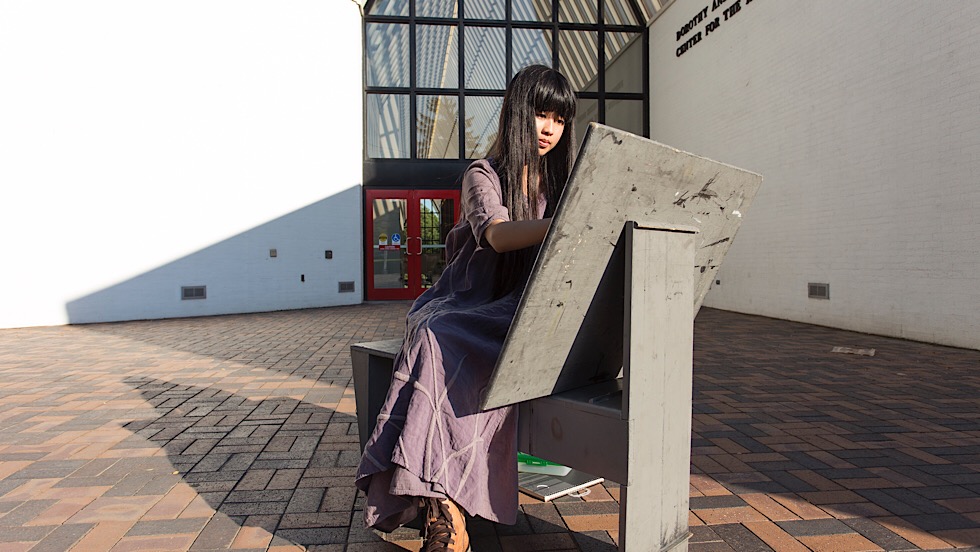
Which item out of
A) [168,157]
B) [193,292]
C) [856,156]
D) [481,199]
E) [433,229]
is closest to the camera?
[481,199]

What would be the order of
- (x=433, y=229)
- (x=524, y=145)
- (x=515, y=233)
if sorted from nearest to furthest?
(x=515, y=233)
(x=524, y=145)
(x=433, y=229)

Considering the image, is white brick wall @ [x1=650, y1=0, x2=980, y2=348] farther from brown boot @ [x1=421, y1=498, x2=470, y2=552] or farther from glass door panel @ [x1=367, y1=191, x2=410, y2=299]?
brown boot @ [x1=421, y1=498, x2=470, y2=552]

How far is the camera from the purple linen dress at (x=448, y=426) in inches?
61.4

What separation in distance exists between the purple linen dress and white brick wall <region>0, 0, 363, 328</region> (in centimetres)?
838

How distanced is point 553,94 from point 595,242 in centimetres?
65

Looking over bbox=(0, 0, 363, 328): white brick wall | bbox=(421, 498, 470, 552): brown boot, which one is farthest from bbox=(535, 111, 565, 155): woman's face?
bbox=(0, 0, 363, 328): white brick wall

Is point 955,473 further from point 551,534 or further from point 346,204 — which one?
point 346,204

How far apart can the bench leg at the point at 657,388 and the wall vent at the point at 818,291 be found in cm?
680

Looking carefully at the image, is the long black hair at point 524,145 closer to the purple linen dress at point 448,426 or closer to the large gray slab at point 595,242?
the purple linen dress at point 448,426

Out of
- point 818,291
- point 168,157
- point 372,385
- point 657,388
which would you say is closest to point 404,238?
point 168,157

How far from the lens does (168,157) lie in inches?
348

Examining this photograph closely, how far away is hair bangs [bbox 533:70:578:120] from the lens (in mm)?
1759

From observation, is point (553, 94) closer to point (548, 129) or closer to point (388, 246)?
point (548, 129)

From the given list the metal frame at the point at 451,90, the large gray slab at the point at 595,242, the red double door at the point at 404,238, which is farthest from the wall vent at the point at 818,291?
the large gray slab at the point at 595,242
